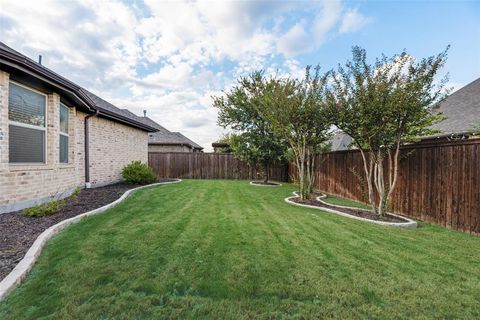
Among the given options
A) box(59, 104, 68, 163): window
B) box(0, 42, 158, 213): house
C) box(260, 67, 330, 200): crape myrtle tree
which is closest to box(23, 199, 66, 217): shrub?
box(0, 42, 158, 213): house

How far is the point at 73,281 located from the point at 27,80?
5.09m

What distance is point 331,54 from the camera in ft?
33.7

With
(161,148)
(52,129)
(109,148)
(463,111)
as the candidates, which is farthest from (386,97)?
(161,148)

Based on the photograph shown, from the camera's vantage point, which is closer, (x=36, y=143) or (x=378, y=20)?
(x=36, y=143)

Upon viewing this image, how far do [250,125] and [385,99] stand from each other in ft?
32.2

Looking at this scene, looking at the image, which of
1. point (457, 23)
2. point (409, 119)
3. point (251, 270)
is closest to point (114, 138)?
point (251, 270)

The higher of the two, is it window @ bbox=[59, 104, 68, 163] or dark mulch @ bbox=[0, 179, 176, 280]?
window @ bbox=[59, 104, 68, 163]

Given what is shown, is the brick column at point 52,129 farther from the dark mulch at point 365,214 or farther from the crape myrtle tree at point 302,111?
the dark mulch at point 365,214

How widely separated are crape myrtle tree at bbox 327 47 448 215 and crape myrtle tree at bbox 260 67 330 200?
1.08 m

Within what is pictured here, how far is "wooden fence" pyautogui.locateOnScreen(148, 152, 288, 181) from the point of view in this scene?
1734 cm

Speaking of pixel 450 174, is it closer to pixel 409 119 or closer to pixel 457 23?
pixel 409 119

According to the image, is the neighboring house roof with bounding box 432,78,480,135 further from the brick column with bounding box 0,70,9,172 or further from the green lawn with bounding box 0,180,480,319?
the brick column with bounding box 0,70,9,172

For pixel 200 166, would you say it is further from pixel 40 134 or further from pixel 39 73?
pixel 39 73

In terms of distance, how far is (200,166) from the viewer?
17578 mm
